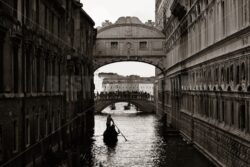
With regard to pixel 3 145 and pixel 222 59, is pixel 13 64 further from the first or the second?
pixel 222 59

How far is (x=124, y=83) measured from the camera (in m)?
125

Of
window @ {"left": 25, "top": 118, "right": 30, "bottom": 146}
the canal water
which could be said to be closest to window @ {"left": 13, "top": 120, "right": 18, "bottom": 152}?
window @ {"left": 25, "top": 118, "right": 30, "bottom": 146}

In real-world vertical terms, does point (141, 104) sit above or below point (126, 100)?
below

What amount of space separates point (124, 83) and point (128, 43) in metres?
84.8

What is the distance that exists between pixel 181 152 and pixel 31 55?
30.8 ft

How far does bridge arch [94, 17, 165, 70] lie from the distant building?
260ft

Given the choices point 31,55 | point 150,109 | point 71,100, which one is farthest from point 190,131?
point 150,109

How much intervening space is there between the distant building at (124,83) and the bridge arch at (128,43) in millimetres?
79170

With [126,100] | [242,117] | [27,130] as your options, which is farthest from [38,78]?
[126,100]

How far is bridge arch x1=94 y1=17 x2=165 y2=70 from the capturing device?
Result: 39.7 meters

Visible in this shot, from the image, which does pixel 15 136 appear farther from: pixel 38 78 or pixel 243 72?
pixel 243 72

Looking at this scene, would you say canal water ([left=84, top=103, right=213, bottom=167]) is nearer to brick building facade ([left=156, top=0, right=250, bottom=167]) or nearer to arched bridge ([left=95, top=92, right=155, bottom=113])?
brick building facade ([left=156, top=0, right=250, bottom=167])

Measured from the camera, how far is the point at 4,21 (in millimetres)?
11430

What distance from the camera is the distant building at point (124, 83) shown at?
121312 millimetres
